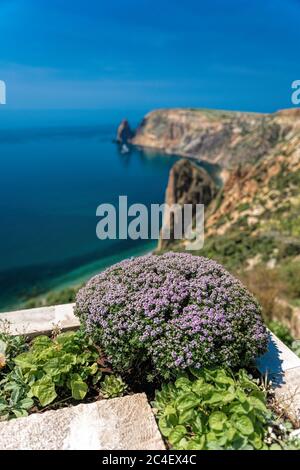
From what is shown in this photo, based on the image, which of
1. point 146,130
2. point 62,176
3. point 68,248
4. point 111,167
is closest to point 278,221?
point 68,248

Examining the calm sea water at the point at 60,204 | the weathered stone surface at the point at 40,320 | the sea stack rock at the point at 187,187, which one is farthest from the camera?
the sea stack rock at the point at 187,187

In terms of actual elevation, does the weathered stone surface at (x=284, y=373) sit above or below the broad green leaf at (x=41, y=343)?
below

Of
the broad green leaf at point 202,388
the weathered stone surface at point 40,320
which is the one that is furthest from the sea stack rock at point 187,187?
the broad green leaf at point 202,388

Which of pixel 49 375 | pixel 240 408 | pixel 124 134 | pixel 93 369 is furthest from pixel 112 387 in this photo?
pixel 124 134

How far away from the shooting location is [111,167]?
12900cm

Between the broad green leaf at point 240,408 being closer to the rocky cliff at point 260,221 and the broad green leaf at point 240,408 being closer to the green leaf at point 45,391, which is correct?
the green leaf at point 45,391

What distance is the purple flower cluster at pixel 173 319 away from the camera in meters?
2.78

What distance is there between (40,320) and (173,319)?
173cm

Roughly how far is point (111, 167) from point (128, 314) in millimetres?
128823

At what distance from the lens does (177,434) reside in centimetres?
242

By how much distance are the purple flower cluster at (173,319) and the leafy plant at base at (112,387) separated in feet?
0.37

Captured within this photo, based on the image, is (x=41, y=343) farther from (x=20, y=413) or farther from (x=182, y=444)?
(x=182, y=444)
